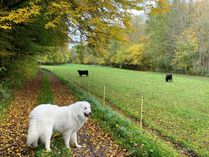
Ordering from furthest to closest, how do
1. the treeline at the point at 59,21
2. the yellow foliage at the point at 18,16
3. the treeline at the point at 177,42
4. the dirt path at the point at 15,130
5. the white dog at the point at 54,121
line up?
1. the treeline at the point at 177,42
2. the treeline at the point at 59,21
3. the yellow foliage at the point at 18,16
4. the dirt path at the point at 15,130
5. the white dog at the point at 54,121

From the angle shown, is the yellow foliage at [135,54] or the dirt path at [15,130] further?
the yellow foliage at [135,54]

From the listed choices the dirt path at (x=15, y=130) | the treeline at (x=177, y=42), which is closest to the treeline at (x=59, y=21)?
the dirt path at (x=15, y=130)

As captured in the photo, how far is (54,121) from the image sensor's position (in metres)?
7.18

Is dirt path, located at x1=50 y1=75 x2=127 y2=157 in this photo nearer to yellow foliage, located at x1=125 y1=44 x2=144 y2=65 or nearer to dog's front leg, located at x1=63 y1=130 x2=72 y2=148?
dog's front leg, located at x1=63 y1=130 x2=72 y2=148

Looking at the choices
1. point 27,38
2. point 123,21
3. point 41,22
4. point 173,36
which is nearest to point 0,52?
point 41,22

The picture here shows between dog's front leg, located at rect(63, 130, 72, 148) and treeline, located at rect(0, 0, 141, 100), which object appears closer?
dog's front leg, located at rect(63, 130, 72, 148)

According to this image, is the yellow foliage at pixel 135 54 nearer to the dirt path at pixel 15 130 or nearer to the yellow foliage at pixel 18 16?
the dirt path at pixel 15 130

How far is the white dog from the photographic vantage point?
271 inches

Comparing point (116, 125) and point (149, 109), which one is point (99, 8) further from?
point (116, 125)

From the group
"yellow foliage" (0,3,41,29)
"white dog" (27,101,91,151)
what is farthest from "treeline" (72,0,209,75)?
"white dog" (27,101,91,151)

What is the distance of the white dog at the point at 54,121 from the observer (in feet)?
22.6

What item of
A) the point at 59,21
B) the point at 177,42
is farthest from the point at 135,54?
the point at 59,21

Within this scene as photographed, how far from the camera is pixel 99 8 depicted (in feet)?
46.6

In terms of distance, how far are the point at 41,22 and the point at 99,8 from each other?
4.26m
